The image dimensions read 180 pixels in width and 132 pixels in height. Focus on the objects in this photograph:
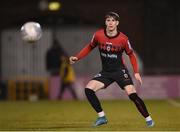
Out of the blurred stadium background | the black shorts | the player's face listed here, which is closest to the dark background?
the blurred stadium background

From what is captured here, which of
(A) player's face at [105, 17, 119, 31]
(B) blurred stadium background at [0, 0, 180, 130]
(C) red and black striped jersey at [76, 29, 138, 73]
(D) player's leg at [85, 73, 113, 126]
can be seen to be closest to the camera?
(A) player's face at [105, 17, 119, 31]

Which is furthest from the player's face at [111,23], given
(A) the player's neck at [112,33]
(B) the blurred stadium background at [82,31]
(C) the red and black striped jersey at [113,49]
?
(B) the blurred stadium background at [82,31]

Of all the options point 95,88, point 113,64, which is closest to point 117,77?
point 113,64

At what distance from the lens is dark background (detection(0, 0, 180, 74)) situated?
32.5m

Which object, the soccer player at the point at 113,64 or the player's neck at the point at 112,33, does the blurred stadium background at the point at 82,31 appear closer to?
the soccer player at the point at 113,64

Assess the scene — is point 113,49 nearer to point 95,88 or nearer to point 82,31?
point 95,88

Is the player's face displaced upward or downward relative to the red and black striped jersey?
upward

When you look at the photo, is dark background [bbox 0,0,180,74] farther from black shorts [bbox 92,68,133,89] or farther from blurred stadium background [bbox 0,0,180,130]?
black shorts [bbox 92,68,133,89]

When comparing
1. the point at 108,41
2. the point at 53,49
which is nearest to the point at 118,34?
the point at 108,41

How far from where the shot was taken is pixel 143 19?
32.6 metres

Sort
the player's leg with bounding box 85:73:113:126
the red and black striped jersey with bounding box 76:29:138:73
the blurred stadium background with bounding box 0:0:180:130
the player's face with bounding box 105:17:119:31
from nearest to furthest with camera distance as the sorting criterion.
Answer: the player's face with bounding box 105:17:119:31 < the red and black striped jersey with bounding box 76:29:138:73 < the player's leg with bounding box 85:73:113:126 < the blurred stadium background with bounding box 0:0:180:130

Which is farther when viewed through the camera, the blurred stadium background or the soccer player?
the blurred stadium background

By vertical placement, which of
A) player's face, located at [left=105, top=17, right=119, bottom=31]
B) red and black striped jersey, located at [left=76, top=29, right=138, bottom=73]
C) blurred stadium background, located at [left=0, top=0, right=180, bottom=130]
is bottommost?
blurred stadium background, located at [left=0, top=0, right=180, bottom=130]

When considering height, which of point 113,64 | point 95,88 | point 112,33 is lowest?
point 95,88
